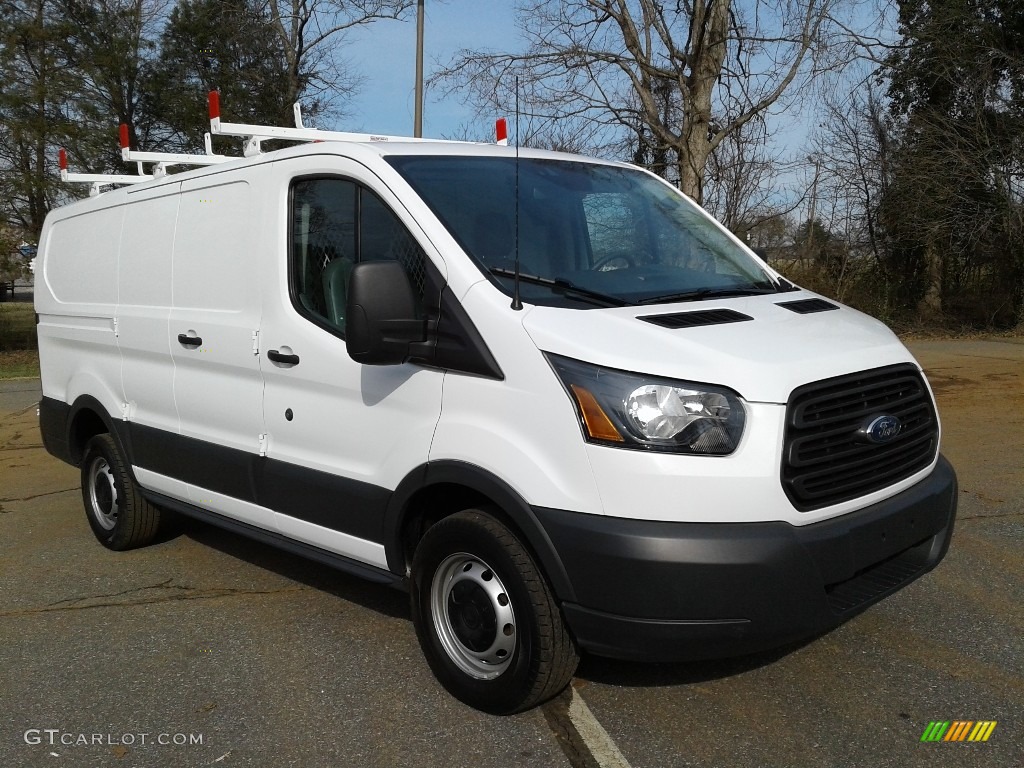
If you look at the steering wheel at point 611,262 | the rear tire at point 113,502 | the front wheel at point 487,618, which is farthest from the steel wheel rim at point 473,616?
the rear tire at point 113,502

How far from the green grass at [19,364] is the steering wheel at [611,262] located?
47.1 feet

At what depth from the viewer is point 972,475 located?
6859mm

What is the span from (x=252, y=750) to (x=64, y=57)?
2186 cm

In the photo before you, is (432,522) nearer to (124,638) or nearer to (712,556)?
(712,556)

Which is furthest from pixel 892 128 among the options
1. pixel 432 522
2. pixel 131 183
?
pixel 432 522

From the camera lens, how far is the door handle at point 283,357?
406 centimetres

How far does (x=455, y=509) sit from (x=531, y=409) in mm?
708

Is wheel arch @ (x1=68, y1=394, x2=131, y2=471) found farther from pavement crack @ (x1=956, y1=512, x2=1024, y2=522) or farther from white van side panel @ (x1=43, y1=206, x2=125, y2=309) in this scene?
pavement crack @ (x1=956, y1=512, x2=1024, y2=522)

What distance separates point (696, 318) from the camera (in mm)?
3371

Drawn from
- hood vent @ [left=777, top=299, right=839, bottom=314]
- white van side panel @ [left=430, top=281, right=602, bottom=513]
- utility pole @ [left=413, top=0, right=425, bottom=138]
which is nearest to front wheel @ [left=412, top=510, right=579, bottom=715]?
white van side panel @ [left=430, top=281, right=602, bottom=513]

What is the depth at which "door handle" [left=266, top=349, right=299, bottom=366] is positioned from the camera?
160 inches

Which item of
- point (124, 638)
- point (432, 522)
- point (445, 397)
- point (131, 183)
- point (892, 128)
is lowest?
point (124, 638)

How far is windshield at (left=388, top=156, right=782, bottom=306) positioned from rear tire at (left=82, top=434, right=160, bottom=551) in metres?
2.79

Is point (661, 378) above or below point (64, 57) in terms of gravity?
below
